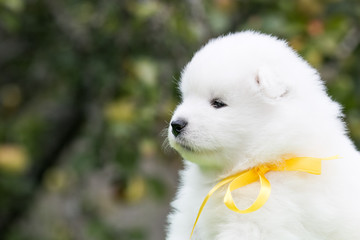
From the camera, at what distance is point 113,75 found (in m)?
3.91

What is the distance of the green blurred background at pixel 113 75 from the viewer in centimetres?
370

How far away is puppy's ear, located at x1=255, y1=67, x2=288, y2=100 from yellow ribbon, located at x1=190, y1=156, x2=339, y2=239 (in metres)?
0.23

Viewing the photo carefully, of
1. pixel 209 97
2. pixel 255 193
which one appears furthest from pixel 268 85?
pixel 255 193

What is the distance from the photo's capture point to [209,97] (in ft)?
6.18

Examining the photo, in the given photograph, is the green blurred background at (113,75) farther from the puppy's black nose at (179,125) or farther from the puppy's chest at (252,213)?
the puppy's chest at (252,213)

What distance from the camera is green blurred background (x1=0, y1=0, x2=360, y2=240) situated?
12.1 ft

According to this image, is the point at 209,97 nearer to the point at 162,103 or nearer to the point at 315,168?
Answer: the point at 315,168

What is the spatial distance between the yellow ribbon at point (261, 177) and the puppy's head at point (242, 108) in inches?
1.6

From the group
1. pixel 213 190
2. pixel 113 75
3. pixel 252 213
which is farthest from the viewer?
pixel 113 75

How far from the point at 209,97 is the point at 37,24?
2.95m

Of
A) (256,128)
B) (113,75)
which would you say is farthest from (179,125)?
(113,75)

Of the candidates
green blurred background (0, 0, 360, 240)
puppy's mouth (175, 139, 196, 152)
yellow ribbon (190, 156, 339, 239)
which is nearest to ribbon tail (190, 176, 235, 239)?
yellow ribbon (190, 156, 339, 239)

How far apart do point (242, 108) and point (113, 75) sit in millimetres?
2156

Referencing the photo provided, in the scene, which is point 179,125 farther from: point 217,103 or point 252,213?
point 252,213
